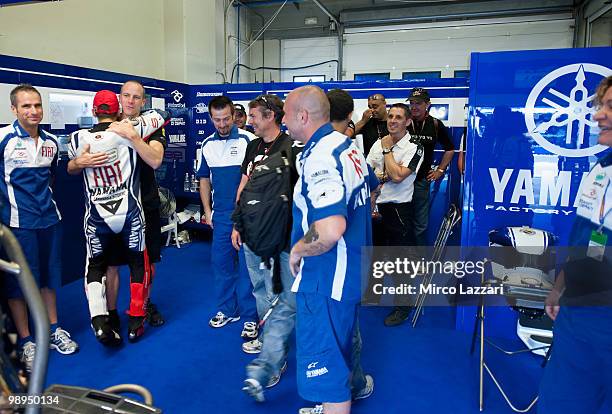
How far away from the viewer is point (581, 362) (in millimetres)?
1620

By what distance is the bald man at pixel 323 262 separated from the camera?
1912 mm

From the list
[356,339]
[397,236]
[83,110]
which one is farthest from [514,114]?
[83,110]

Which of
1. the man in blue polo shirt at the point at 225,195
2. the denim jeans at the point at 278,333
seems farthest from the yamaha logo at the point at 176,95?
the denim jeans at the point at 278,333

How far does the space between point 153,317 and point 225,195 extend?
109 cm

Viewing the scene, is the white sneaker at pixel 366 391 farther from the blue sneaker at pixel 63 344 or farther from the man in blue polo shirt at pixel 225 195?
the blue sneaker at pixel 63 344

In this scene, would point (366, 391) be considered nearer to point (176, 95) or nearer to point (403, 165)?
point (403, 165)

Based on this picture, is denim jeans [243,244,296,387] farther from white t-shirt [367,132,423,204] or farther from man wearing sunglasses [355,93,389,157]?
man wearing sunglasses [355,93,389,157]

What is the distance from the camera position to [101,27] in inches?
225

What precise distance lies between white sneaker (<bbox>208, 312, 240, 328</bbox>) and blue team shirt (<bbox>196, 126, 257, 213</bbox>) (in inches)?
31.6

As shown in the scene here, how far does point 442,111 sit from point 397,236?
2148mm

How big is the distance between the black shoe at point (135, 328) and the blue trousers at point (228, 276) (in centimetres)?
57

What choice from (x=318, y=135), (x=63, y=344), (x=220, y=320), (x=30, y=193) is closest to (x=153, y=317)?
(x=220, y=320)

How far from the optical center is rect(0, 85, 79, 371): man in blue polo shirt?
Result: 2.94 metres

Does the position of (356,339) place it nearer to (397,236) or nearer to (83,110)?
(397,236)
